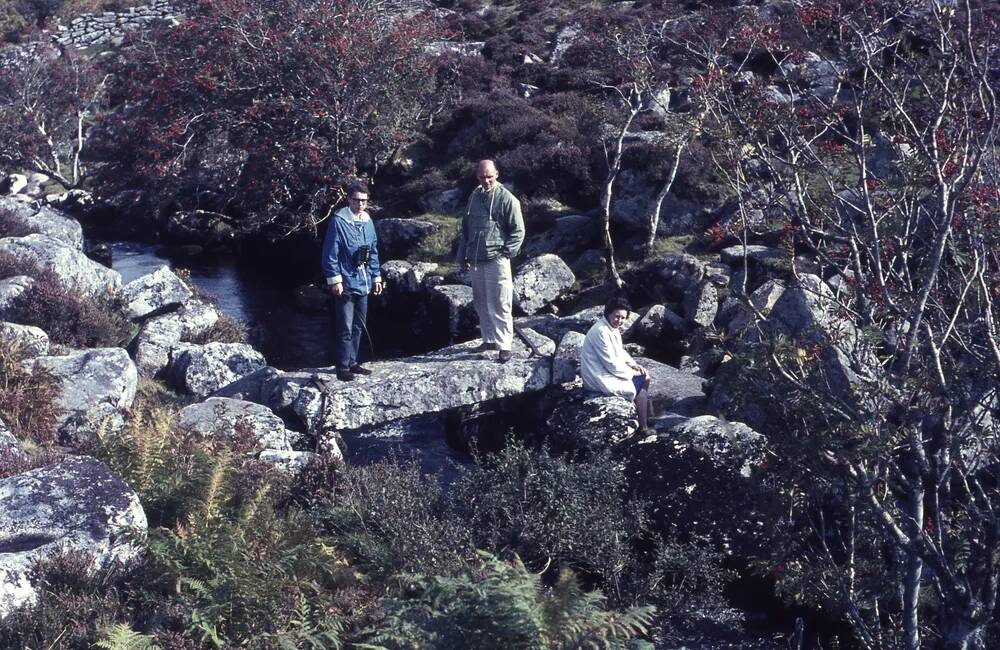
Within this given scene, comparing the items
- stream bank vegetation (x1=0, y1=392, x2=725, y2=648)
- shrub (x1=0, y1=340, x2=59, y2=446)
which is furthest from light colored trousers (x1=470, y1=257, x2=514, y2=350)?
shrub (x1=0, y1=340, x2=59, y2=446)

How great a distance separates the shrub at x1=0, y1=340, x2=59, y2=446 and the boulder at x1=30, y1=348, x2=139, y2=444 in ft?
0.39

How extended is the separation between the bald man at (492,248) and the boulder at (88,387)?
3.39 m

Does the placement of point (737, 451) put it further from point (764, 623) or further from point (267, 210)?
point (267, 210)

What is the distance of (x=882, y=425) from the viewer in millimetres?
4449

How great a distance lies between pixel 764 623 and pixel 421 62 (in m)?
16.5

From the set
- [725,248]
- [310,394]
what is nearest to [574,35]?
[725,248]

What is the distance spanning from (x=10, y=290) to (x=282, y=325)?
4.45 m

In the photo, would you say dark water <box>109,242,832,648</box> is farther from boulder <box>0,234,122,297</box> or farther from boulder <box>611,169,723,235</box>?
boulder <box>611,169,723,235</box>

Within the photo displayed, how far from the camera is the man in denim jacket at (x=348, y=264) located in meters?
Result: 9.44

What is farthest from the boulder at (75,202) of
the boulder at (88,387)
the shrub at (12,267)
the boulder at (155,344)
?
the boulder at (88,387)

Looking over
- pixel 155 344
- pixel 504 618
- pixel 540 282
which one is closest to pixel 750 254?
pixel 540 282

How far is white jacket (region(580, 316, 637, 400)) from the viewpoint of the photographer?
908cm

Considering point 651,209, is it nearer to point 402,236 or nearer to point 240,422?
point 402,236

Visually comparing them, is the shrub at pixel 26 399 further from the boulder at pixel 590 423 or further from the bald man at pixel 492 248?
the boulder at pixel 590 423
